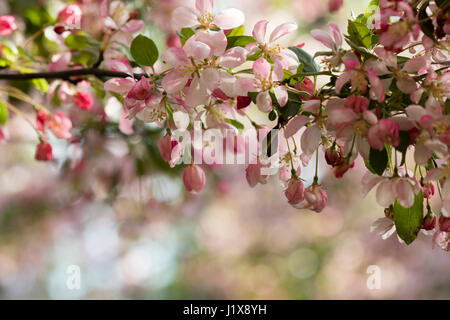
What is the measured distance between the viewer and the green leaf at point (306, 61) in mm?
585

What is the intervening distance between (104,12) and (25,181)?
221 cm

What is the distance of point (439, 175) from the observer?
52cm

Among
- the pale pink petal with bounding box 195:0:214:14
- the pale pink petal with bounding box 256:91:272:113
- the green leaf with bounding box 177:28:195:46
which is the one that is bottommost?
the pale pink petal with bounding box 256:91:272:113

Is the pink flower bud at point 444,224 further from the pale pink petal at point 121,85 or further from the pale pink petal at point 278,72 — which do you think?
the pale pink petal at point 121,85

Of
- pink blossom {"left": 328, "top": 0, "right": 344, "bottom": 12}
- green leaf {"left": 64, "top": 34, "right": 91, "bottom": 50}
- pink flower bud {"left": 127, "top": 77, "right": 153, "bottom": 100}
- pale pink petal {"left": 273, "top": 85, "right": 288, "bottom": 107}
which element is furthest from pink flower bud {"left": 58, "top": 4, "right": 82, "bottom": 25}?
pink blossom {"left": 328, "top": 0, "right": 344, "bottom": 12}

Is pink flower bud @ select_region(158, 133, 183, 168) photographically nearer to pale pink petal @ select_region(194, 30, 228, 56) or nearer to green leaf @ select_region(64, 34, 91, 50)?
pale pink petal @ select_region(194, 30, 228, 56)

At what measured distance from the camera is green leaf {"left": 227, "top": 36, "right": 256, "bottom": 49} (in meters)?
0.61

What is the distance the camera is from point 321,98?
547 millimetres

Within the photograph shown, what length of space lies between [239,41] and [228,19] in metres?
0.03

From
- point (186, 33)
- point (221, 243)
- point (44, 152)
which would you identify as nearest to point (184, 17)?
point (186, 33)

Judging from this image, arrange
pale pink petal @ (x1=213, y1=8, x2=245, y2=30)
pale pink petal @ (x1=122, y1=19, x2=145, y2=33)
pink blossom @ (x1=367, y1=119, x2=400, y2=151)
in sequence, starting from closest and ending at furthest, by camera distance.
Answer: pink blossom @ (x1=367, y1=119, x2=400, y2=151), pale pink petal @ (x1=213, y1=8, x2=245, y2=30), pale pink petal @ (x1=122, y1=19, x2=145, y2=33)

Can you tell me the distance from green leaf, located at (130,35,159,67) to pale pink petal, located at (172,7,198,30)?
4cm

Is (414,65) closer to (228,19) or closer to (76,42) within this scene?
(228,19)

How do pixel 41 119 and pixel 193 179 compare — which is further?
pixel 41 119
